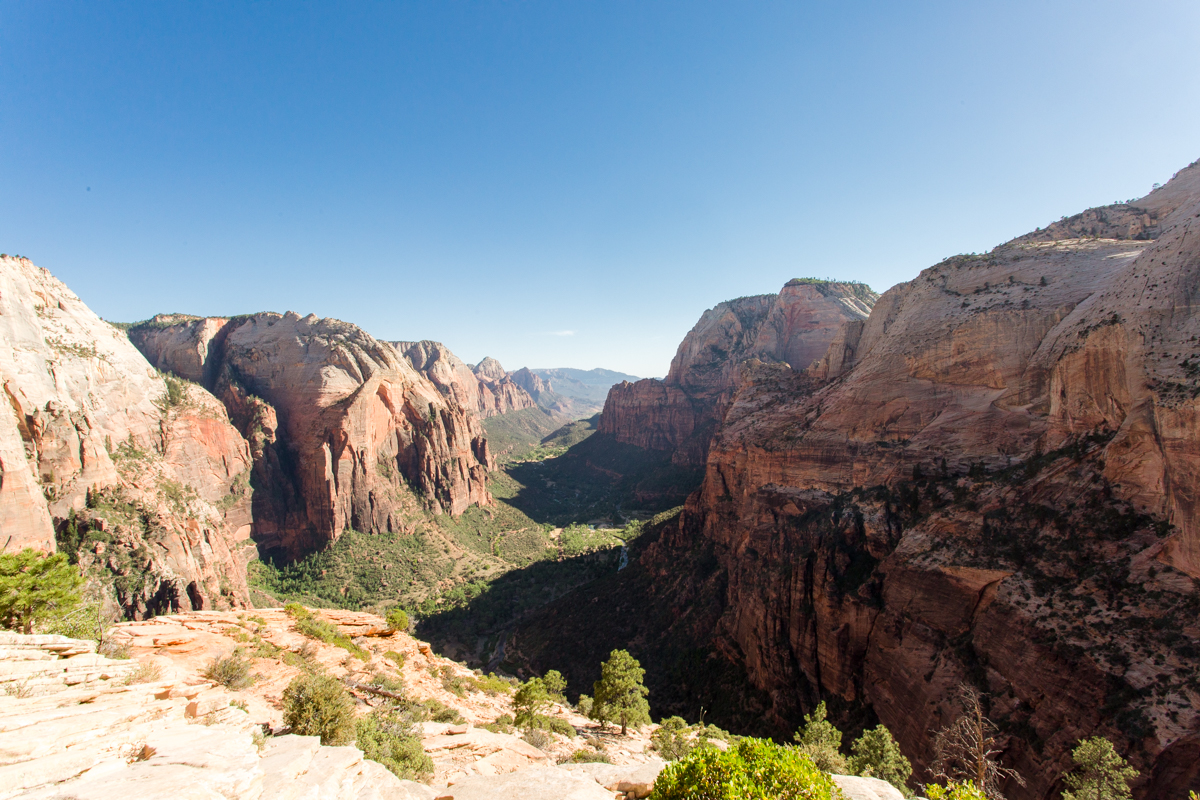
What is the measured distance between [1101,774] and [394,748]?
24.2 metres

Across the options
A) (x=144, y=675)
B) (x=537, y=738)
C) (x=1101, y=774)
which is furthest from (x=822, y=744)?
(x=144, y=675)

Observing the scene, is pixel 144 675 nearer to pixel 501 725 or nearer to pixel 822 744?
pixel 501 725

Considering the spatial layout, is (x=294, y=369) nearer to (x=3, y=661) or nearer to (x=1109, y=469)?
(x=3, y=661)

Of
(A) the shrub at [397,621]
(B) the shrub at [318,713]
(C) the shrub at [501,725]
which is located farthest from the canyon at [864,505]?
(B) the shrub at [318,713]

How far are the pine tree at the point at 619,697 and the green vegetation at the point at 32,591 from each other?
23.8 meters

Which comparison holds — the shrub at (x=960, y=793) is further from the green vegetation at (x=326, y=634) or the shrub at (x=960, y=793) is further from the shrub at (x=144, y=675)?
the green vegetation at (x=326, y=634)

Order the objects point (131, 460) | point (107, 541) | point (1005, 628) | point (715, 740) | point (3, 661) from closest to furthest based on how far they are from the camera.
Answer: point (3, 661)
point (1005, 628)
point (715, 740)
point (107, 541)
point (131, 460)

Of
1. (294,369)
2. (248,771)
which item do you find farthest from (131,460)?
(248,771)

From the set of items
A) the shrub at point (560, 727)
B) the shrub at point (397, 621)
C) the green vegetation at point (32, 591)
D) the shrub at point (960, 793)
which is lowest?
the shrub at point (560, 727)

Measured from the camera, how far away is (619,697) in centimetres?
2623

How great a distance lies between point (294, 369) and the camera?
76.7 metres

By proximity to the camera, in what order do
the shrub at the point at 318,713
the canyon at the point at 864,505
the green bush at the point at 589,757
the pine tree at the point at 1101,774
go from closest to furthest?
the shrub at the point at 318,713 → the pine tree at the point at 1101,774 → the green bush at the point at 589,757 → the canyon at the point at 864,505

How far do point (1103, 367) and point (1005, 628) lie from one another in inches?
623

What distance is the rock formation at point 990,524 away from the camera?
19.1m
